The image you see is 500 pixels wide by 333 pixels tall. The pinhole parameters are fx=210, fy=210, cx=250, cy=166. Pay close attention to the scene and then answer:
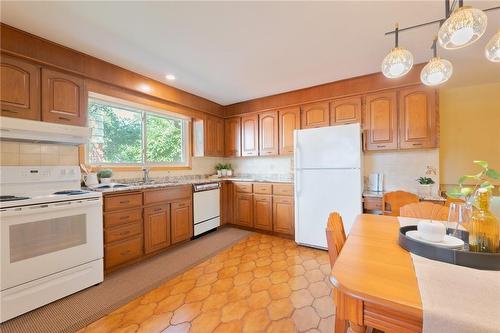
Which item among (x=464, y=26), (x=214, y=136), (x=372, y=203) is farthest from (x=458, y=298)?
(x=214, y=136)

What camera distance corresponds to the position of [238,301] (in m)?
1.78

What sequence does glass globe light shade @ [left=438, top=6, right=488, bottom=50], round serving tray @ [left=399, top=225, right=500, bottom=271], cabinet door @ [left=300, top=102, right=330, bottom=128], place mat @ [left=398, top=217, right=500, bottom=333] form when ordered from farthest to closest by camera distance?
cabinet door @ [left=300, top=102, right=330, bottom=128] → glass globe light shade @ [left=438, top=6, right=488, bottom=50] → round serving tray @ [left=399, top=225, right=500, bottom=271] → place mat @ [left=398, top=217, right=500, bottom=333]

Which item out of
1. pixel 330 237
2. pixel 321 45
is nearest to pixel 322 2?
pixel 321 45

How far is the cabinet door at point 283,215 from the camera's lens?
3.24m

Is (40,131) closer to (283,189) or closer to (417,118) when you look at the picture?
(283,189)

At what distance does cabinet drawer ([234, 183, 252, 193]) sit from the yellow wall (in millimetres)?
2994

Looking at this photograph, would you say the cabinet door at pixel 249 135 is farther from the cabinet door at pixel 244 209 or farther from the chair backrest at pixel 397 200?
Result: the chair backrest at pixel 397 200

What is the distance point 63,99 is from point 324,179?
10.0 ft

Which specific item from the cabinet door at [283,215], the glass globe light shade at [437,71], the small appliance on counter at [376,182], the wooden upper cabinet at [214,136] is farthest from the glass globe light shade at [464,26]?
the wooden upper cabinet at [214,136]

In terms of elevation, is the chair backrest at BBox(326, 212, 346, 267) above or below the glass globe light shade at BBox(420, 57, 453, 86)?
below

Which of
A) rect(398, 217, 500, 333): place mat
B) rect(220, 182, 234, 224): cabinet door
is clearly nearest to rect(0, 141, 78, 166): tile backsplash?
rect(220, 182, 234, 224): cabinet door

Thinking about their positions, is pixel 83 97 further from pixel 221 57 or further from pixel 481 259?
pixel 481 259

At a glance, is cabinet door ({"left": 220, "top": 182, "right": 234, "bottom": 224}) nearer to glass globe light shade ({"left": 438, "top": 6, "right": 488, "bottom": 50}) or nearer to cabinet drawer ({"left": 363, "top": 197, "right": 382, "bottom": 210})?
cabinet drawer ({"left": 363, "top": 197, "right": 382, "bottom": 210})

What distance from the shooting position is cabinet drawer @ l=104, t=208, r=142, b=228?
2197 millimetres
